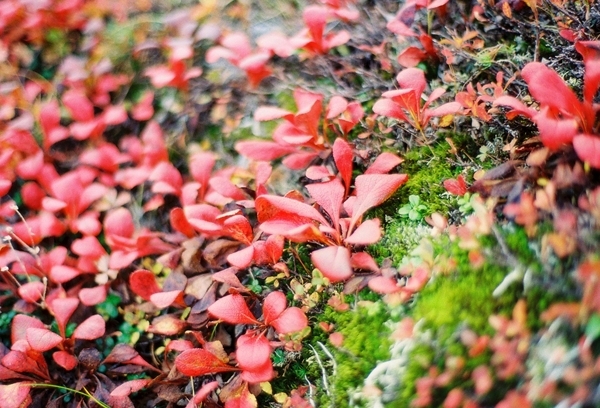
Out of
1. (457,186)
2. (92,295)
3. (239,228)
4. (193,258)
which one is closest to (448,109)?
(457,186)

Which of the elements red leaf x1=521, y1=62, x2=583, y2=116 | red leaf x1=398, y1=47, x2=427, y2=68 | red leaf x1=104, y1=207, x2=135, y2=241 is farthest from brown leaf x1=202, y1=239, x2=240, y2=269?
red leaf x1=521, y1=62, x2=583, y2=116

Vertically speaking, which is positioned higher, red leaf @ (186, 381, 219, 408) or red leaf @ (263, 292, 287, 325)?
red leaf @ (263, 292, 287, 325)

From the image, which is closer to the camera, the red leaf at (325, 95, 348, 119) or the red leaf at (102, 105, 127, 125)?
the red leaf at (325, 95, 348, 119)

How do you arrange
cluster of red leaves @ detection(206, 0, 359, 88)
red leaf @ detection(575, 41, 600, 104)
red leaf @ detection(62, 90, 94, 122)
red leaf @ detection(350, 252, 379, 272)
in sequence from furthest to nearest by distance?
1. red leaf @ detection(62, 90, 94, 122)
2. cluster of red leaves @ detection(206, 0, 359, 88)
3. red leaf @ detection(350, 252, 379, 272)
4. red leaf @ detection(575, 41, 600, 104)

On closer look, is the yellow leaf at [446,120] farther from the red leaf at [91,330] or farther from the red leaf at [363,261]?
the red leaf at [91,330]

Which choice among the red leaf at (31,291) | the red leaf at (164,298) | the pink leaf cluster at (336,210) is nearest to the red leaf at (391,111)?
the pink leaf cluster at (336,210)

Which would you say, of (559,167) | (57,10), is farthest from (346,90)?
(57,10)

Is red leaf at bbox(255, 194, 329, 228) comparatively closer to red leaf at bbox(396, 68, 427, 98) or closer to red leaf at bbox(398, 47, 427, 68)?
red leaf at bbox(396, 68, 427, 98)
